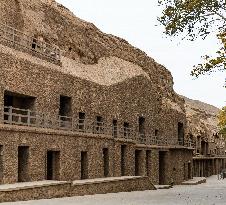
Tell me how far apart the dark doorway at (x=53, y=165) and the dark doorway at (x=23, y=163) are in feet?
10.4

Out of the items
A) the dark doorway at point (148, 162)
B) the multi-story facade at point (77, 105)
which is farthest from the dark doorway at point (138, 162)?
the dark doorway at point (148, 162)

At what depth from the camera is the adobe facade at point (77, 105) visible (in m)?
26.1

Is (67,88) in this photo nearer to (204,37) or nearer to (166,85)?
(204,37)

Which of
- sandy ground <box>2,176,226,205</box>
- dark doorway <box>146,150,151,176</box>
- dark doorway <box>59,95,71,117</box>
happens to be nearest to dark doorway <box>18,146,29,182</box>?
sandy ground <box>2,176,226,205</box>

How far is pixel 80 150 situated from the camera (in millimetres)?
30516

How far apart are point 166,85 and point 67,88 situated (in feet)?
93.8

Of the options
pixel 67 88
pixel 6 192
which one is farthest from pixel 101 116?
pixel 6 192

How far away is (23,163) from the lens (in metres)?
24.8

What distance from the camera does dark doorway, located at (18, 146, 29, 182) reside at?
2464 centimetres

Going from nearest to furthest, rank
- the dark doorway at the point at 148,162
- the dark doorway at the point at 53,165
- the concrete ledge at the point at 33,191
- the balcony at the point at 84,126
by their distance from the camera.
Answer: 1. the concrete ledge at the point at 33,191
2. the dark doorway at the point at 53,165
3. the balcony at the point at 84,126
4. the dark doorway at the point at 148,162

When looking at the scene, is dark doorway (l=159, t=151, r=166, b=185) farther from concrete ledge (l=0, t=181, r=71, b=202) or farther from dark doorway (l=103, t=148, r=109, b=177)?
concrete ledge (l=0, t=181, r=71, b=202)

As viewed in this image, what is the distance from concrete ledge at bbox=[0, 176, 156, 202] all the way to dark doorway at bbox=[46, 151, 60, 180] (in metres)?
2.53

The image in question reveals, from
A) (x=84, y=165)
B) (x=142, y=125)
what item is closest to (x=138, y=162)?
(x=142, y=125)

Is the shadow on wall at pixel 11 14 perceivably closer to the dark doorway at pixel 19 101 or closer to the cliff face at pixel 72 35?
the cliff face at pixel 72 35
